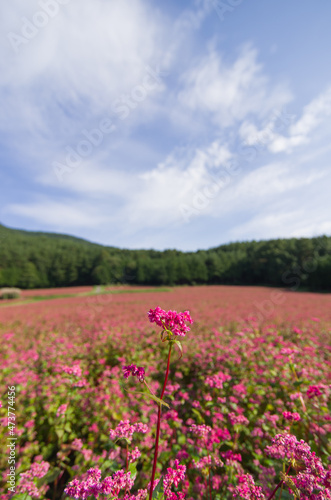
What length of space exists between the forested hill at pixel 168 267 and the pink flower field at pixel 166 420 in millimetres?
37975

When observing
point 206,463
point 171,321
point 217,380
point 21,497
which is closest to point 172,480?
point 206,463

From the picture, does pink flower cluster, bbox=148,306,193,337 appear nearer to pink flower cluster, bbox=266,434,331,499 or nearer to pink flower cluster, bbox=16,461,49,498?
pink flower cluster, bbox=266,434,331,499

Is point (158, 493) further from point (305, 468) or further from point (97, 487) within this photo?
point (305, 468)

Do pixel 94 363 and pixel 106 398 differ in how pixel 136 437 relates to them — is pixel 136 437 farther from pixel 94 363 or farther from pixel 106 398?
pixel 94 363

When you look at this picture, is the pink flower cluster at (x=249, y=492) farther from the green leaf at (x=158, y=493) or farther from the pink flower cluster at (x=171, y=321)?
the pink flower cluster at (x=171, y=321)

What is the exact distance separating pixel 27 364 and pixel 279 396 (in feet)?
14.5

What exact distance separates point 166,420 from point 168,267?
4365cm

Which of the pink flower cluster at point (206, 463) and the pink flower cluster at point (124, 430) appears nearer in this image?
the pink flower cluster at point (124, 430)

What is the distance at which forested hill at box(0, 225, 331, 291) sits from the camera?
45.2 m

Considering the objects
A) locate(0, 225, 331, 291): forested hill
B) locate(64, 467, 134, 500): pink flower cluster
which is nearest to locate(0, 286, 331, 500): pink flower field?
locate(64, 467, 134, 500): pink flower cluster

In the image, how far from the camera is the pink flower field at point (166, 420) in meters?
1.30

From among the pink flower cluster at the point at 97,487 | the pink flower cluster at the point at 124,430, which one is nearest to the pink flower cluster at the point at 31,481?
the pink flower cluster at the point at 97,487

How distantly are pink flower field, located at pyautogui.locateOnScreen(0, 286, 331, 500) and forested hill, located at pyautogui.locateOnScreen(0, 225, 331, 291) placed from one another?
3798 cm

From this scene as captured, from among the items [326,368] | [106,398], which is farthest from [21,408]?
[326,368]
